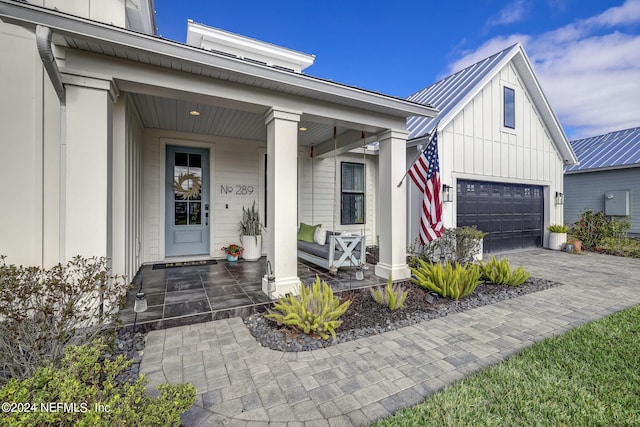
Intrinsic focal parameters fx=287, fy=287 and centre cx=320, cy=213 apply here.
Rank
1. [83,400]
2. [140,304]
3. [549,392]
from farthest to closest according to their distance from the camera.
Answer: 1. [140,304]
2. [549,392]
3. [83,400]

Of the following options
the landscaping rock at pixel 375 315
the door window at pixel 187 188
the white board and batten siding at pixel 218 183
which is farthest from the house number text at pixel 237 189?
the landscaping rock at pixel 375 315

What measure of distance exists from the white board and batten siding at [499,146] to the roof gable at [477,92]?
0.17 meters

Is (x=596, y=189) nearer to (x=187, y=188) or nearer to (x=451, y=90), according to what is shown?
(x=451, y=90)

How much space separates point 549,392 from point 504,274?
3.30 meters

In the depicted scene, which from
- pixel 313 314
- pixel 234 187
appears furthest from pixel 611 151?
pixel 313 314

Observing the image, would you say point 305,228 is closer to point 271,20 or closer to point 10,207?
point 10,207

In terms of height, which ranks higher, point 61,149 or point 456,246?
point 61,149

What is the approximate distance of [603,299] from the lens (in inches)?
174

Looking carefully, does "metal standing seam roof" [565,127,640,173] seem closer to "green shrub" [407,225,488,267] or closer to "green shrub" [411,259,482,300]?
"green shrub" [407,225,488,267]

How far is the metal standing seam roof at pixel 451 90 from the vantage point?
24.4ft

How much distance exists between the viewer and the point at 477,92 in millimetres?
7574

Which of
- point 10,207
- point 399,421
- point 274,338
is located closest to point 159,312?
point 274,338

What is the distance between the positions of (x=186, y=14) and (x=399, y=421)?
1002 centimetres

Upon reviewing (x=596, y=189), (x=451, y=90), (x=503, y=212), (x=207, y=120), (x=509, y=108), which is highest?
(x=451, y=90)
